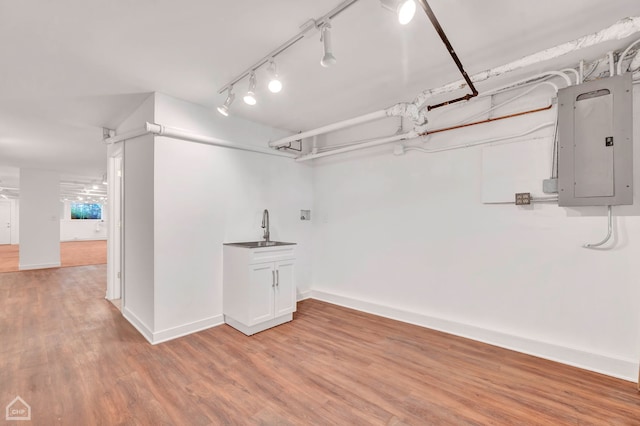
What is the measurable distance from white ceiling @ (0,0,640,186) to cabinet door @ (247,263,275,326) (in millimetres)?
1939

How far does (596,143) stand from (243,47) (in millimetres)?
2886

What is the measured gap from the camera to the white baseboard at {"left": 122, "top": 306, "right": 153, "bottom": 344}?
2769 mm

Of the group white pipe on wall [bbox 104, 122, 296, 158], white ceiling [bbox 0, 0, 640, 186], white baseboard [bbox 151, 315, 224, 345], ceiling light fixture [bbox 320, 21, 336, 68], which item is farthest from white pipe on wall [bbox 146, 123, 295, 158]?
white baseboard [bbox 151, 315, 224, 345]

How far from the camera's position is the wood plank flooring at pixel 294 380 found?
173 cm

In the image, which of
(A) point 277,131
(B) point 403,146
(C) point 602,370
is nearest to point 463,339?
(C) point 602,370

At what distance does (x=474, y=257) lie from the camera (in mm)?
2867

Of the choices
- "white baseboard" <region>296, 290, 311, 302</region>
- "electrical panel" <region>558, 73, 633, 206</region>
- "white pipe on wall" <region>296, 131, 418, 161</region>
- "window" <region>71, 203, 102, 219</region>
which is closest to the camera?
"electrical panel" <region>558, 73, 633, 206</region>

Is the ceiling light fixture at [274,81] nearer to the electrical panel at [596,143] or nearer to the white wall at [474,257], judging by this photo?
the white wall at [474,257]

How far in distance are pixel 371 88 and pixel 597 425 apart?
10.1 ft

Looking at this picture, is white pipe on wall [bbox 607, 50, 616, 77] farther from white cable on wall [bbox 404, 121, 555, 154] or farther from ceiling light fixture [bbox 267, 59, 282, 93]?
ceiling light fixture [bbox 267, 59, 282, 93]

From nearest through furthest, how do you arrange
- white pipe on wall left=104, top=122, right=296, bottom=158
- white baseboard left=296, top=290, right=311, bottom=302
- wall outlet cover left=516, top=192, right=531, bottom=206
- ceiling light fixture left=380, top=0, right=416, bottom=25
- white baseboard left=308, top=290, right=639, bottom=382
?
ceiling light fixture left=380, top=0, right=416, bottom=25, white baseboard left=308, top=290, right=639, bottom=382, wall outlet cover left=516, top=192, right=531, bottom=206, white pipe on wall left=104, top=122, right=296, bottom=158, white baseboard left=296, top=290, right=311, bottom=302

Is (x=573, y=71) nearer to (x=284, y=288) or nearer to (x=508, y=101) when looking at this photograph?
(x=508, y=101)

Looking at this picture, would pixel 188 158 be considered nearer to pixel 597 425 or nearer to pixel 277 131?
pixel 277 131

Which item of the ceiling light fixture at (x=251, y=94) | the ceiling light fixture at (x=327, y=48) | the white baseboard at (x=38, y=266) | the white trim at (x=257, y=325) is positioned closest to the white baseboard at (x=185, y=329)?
the white trim at (x=257, y=325)
